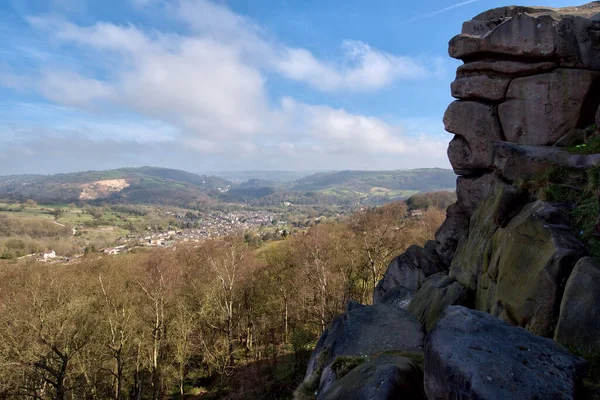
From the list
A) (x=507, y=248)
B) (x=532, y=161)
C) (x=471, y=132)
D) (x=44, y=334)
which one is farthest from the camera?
(x=44, y=334)

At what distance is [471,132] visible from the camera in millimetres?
18750

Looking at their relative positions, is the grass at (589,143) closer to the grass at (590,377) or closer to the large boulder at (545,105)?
the large boulder at (545,105)

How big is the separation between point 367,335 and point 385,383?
534 cm

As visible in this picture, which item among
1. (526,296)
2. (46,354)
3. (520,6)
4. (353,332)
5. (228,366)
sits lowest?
(228,366)

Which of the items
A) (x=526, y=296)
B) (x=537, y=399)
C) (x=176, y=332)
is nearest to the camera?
(x=537, y=399)

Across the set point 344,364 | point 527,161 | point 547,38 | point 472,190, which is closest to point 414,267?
point 472,190

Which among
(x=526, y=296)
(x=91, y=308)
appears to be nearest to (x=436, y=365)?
(x=526, y=296)

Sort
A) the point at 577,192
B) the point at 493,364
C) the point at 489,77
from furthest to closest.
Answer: the point at 489,77 < the point at 577,192 < the point at 493,364

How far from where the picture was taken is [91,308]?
28297mm

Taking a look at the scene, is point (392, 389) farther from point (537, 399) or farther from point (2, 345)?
point (2, 345)

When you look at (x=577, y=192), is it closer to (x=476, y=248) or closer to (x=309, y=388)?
(x=476, y=248)

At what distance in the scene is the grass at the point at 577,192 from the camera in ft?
28.0

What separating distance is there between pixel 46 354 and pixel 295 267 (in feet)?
82.2

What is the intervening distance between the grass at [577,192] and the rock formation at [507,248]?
0.56 ft
